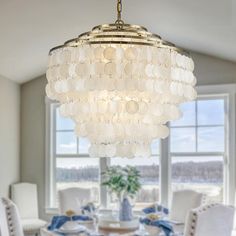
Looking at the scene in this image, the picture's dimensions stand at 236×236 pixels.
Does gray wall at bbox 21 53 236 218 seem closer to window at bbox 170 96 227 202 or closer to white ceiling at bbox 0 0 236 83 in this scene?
white ceiling at bbox 0 0 236 83

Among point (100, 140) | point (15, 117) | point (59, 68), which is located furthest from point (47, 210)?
point (59, 68)

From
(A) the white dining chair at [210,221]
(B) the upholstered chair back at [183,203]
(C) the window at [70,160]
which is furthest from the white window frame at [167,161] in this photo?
(A) the white dining chair at [210,221]

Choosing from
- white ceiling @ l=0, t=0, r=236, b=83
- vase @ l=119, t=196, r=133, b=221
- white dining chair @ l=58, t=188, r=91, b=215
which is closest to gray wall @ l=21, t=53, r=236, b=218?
white ceiling @ l=0, t=0, r=236, b=83

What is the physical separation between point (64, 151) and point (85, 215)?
211 centimetres

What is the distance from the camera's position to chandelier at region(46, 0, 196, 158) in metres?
2.39

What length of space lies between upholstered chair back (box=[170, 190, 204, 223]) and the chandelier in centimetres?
199

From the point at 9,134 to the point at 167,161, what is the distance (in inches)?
84.3

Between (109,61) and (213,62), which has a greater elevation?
(213,62)

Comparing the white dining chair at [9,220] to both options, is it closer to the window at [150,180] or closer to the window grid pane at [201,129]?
the window at [150,180]

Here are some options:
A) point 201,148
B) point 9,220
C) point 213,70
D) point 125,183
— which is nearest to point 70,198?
point 125,183

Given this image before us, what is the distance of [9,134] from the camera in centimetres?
559

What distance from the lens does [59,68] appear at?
2.48m

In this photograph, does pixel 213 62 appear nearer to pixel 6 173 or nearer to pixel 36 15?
pixel 36 15

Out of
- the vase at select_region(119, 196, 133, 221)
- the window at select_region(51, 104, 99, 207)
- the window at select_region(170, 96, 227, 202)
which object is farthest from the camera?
the window at select_region(51, 104, 99, 207)
